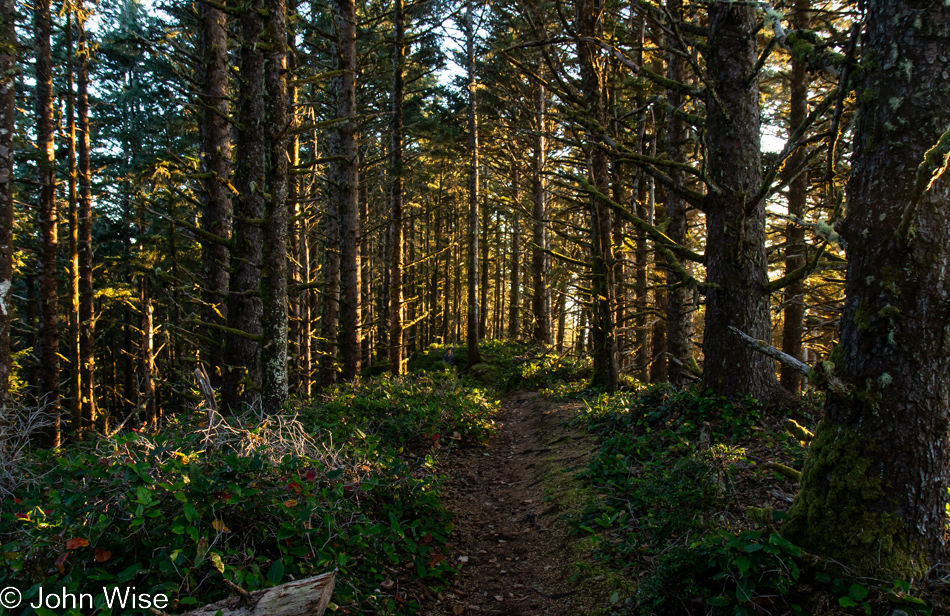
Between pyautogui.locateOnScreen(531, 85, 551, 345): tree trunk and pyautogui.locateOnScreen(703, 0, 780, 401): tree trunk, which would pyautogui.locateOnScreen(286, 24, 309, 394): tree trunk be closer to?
pyautogui.locateOnScreen(703, 0, 780, 401): tree trunk

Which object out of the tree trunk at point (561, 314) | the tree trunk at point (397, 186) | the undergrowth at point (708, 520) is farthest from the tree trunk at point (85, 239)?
the tree trunk at point (561, 314)

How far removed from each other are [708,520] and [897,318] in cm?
192

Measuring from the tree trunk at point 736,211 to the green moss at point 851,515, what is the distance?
330 centimetres

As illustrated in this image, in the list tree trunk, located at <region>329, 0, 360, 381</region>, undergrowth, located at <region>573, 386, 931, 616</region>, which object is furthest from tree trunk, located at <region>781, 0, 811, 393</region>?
tree trunk, located at <region>329, 0, 360, 381</region>

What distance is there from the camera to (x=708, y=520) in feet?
11.6

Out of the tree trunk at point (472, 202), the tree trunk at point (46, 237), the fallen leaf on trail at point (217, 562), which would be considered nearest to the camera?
the fallen leaf on trail at point (217, 562)

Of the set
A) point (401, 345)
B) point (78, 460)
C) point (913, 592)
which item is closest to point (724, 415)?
point (913, 592)

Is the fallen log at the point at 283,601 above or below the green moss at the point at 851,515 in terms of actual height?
below

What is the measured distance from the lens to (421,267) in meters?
33.7

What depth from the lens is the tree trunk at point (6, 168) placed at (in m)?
6.59

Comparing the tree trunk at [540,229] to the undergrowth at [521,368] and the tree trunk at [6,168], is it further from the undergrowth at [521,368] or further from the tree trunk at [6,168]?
the tree trunk at [6,168]

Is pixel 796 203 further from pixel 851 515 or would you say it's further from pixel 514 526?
pixel 851 515

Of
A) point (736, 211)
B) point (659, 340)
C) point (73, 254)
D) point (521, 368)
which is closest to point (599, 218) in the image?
point (736, 211)

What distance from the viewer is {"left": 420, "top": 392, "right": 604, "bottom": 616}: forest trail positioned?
3.89 meters
